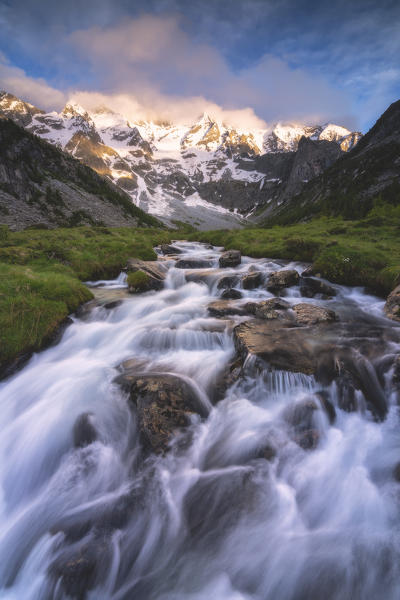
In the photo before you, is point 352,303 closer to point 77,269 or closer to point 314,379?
point 314,379

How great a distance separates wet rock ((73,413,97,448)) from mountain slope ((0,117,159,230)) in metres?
32.4

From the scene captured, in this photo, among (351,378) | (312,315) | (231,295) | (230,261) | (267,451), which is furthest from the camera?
(230,261)

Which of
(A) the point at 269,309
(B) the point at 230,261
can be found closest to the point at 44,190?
(B) the point at 230,261

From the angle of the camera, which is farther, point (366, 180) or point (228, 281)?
point (366, 180)

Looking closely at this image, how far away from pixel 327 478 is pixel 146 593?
2.80 meters

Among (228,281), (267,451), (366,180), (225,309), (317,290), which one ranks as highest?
(366,180)

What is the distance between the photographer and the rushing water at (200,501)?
2932mm

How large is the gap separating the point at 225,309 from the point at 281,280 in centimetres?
373

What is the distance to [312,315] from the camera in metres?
7.82

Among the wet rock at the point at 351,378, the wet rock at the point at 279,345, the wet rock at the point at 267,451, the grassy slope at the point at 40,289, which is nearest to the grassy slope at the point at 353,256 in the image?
the wet rock at the point at 351,378

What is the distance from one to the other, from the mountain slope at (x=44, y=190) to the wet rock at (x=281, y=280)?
101 feet

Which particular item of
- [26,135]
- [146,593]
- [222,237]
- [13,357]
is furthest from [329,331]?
[26,135]

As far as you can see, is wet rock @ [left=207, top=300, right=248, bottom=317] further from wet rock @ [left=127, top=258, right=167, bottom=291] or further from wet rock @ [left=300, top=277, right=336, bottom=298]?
wet rock @ [left=127, top=258, right=167, bottom=291]

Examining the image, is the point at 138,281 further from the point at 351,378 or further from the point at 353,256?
the point at 353,256
